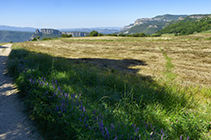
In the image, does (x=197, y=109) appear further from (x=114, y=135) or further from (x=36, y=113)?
(x=36, y=113)

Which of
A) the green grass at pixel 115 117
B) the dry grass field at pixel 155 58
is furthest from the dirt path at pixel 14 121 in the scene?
the dry grass field at pixel 155 58

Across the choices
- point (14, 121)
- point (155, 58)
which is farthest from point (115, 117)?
point (155, 58)

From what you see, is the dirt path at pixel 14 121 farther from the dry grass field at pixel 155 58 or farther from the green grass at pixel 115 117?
the dry grass field at pixel 155 58

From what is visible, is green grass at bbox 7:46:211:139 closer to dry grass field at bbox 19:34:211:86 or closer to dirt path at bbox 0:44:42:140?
dirt path at bbox 0:44:42:140

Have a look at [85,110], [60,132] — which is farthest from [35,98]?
[85,110]

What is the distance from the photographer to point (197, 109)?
3.79 meters

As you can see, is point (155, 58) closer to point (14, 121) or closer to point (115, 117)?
point (115, 117)

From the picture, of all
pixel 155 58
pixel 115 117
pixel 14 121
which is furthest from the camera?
pixel 155 58

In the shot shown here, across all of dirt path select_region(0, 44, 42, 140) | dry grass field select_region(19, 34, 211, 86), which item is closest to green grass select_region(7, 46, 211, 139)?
dirt path select_region(0, 44, 42, 140)

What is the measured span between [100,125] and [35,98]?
2.84 meters

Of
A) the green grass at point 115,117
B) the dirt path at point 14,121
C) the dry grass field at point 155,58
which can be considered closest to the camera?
the green grass at point 115,117

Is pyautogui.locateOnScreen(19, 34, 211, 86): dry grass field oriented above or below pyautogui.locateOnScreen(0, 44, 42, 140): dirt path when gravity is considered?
above

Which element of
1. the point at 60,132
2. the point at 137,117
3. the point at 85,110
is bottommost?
the point at 60,132

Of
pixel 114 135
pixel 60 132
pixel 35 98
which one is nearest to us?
pixel 114 135
